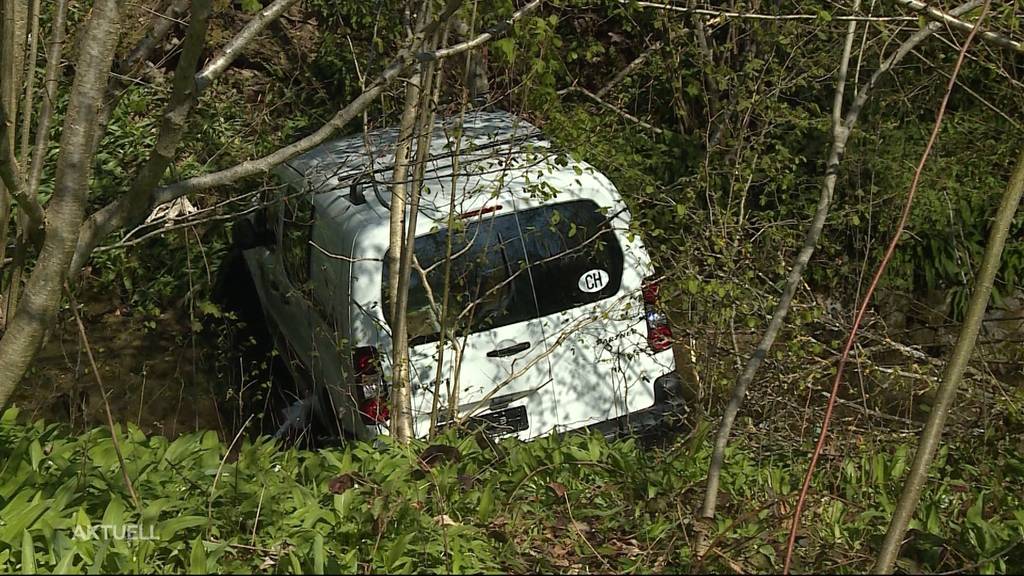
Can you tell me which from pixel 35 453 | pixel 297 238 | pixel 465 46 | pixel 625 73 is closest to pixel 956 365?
pixel 465 46

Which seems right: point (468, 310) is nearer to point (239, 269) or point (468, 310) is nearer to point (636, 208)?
point (636, 208)

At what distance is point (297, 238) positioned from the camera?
6.52 metres

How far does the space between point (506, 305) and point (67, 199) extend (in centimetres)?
280

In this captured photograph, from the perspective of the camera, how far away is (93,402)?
7656mm

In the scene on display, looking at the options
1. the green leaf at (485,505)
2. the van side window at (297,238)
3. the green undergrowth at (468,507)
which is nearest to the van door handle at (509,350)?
the green undergrowth at (468,507)

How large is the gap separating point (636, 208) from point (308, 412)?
238 centimetres

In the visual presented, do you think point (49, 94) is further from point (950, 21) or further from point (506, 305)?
point (950, 21)

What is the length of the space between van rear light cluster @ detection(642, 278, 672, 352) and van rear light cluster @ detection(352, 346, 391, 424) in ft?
4.95

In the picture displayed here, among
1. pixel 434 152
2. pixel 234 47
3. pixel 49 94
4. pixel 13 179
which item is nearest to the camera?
pixel 13 179

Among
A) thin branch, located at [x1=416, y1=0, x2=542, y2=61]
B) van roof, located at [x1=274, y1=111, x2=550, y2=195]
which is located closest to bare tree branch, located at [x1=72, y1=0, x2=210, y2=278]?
thin branch, located at [x1=416, y1=0, x2=542, y2=61]

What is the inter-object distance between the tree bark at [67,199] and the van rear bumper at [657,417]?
3.05 m

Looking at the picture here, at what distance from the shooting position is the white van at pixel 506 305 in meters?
5.55

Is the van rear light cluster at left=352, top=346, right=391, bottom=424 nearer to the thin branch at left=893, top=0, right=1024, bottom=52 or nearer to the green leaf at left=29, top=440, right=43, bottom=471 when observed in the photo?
the green leaf at left=29, top=440, right=43, bottom=471

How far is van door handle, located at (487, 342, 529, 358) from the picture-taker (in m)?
5.62
